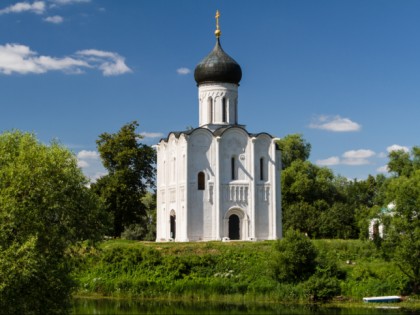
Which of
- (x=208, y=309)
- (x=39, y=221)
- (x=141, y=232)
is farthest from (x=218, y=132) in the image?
(x=39, y=221)

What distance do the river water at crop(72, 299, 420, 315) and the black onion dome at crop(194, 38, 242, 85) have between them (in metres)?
16.2

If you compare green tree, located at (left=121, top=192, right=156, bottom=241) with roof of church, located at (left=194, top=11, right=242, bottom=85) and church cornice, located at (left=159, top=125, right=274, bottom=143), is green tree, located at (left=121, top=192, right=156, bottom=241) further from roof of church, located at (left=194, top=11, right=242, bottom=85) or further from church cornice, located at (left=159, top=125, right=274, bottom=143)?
roof of church, located at (left=194, top=11, right=242, bottom=85)

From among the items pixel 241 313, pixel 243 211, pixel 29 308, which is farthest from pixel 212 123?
pixel 29 308

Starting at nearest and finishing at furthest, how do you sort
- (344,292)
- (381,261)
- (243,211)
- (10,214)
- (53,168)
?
(10,214)
(53,168)
(344,292)
(381,261)
(243,211)

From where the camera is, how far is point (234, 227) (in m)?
37.3

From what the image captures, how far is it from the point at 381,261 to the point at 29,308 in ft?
54.1

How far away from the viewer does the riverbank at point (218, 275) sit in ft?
86.8

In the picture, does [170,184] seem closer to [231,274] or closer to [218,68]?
[218,68]

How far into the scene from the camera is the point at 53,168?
1839cm

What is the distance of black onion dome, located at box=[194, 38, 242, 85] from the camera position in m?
38.6

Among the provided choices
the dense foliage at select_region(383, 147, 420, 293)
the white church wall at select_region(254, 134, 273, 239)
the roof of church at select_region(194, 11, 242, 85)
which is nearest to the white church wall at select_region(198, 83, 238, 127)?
the roof of church at select_region(194, 11, 242, 85)

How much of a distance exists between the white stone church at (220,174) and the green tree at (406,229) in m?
11.8

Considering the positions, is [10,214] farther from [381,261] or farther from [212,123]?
[212,123]

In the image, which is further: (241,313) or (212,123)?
(212,123)
